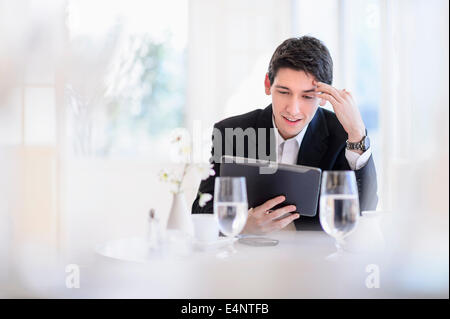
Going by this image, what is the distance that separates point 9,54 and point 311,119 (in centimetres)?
127

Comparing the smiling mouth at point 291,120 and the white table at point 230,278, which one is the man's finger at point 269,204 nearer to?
the white table at point 230,278

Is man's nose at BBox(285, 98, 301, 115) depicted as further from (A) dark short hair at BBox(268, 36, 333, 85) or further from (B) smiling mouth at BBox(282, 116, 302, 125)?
(A) dark short hair at BBox(268, 36, 333, 85)

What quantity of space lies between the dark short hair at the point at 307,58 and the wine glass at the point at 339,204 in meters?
1.00

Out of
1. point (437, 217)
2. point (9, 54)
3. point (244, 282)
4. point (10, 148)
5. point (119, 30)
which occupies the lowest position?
point (244, 282)

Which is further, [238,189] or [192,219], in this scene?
[192,219]

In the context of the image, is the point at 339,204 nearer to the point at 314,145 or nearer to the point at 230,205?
the point at 230,205

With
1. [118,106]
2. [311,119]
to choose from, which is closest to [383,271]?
[311,119]

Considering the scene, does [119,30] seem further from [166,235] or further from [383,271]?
[383,271]

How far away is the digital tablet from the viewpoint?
4.32 ft

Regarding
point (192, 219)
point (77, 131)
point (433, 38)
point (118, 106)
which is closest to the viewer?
point (433, 38)

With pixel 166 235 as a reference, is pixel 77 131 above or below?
above

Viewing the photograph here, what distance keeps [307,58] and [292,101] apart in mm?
186

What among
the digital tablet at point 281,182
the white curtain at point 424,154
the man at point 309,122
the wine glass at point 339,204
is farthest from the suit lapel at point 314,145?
the wine glass at point 339,204

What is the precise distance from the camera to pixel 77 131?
335 centimetres
